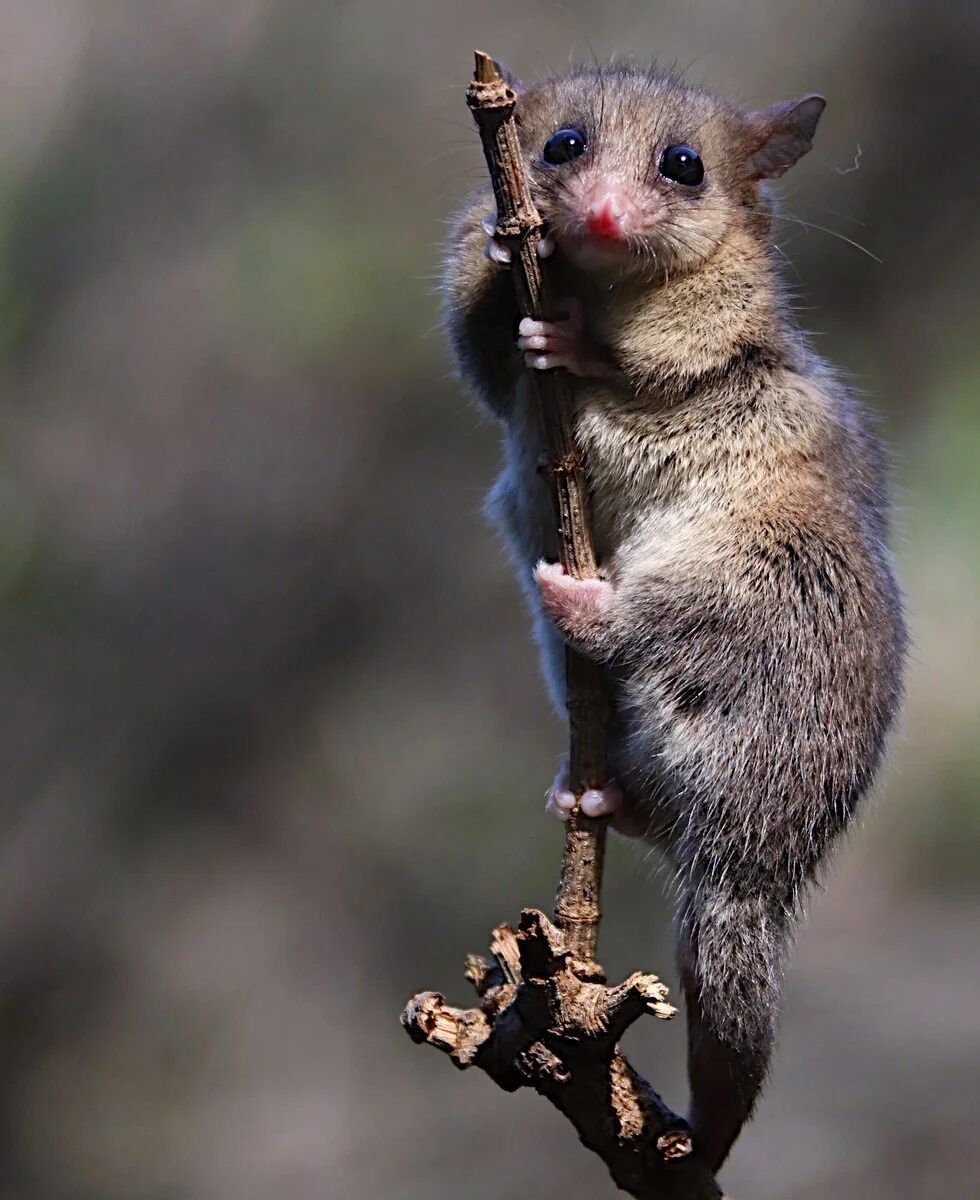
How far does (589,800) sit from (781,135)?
167 cm

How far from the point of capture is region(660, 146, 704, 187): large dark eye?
3236mm

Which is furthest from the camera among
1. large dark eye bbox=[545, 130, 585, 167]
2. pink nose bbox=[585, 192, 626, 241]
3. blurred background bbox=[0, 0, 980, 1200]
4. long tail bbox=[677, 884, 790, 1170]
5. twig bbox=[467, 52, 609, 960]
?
blurred background bbox=[0, 0, 980, 1200]

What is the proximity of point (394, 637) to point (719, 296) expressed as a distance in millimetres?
4102

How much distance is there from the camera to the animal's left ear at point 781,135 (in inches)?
132

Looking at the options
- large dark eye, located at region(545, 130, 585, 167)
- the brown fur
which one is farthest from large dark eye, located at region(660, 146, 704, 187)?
large dark eye, located at region(545, 130, 585, 167)

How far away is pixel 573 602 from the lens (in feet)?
10.5

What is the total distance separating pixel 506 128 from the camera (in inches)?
104

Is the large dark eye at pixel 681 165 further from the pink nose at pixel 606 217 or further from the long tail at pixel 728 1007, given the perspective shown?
the long tail at pixel 728 1007

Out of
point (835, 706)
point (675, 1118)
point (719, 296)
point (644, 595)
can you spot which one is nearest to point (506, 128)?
point (719, 296)

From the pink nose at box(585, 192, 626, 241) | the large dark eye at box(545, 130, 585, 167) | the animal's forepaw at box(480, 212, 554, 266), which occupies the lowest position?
the animal's forepaw at box(480, 212, 554, 266)

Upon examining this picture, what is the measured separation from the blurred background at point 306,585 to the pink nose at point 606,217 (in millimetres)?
3875

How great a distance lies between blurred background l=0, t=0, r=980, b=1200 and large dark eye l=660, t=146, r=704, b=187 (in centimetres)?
361

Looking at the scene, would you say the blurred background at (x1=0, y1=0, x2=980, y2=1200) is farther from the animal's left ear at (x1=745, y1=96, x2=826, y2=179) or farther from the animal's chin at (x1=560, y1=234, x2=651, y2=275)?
the animal's chin at (x1=560, y1=234, x2=651, y2=275)

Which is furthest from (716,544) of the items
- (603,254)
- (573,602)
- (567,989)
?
(567,989)
